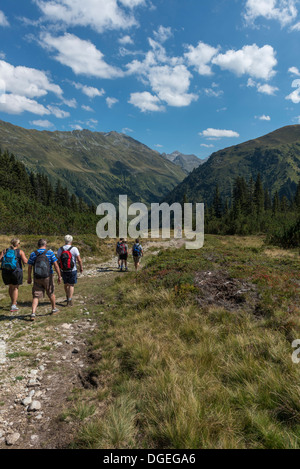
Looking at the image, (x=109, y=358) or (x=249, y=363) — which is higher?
Answer: (x=249, y=363)

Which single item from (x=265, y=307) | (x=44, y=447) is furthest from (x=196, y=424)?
(x=265, y=307)

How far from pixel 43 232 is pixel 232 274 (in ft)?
127

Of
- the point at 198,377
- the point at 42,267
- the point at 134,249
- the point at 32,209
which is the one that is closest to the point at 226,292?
the point at 198,377

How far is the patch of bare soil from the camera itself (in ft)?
25.1

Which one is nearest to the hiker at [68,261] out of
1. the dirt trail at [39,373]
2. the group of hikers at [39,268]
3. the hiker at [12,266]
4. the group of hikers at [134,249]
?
the group of hikers at [39,268]

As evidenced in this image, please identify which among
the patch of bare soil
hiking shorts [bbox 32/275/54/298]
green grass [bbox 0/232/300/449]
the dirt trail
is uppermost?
hiking shorts [bbox 32/275/54/298]

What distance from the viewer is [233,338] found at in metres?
5.42

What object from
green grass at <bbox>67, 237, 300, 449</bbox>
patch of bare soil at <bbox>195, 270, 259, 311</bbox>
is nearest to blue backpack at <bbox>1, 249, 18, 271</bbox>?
green grass at <bbox>67, 237, 300, 449</bbox>

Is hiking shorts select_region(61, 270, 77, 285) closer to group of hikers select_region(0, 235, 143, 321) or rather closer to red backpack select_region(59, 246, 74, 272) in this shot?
group of hikers select_region(0, 235, 143, 321)

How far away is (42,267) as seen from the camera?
745 centimetres

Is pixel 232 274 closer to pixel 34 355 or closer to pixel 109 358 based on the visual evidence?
pixel 109 358

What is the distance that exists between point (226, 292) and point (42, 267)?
6720 mm

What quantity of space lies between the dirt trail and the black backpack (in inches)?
62.5

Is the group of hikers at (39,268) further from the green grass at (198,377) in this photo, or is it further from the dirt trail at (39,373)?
the green grass at (198,377)
